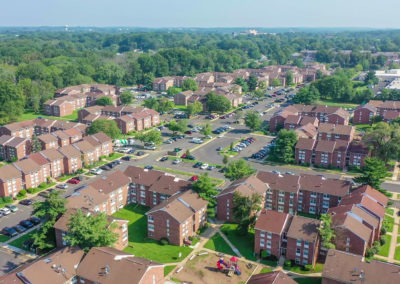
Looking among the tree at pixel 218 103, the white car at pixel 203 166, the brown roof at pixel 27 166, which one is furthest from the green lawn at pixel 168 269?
the tree at pixel 218 103

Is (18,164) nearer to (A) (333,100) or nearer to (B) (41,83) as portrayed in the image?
(B) (41,83)

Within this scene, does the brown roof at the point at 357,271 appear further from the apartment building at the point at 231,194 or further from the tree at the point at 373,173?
the tree at the point at 373,173

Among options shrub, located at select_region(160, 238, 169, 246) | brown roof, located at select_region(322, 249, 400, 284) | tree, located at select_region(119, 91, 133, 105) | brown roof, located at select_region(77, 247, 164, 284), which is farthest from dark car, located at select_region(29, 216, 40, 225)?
tree, located at select_region(119, 91, 133, 105)

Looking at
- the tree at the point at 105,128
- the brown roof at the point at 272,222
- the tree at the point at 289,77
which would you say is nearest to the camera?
the brown roof at the point at 272,222

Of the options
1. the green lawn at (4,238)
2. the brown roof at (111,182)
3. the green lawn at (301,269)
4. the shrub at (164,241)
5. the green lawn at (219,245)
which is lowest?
the green lawn at (4,238)

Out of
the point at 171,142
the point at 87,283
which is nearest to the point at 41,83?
the point at 171,142

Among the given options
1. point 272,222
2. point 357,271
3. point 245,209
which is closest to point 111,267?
point 245,209

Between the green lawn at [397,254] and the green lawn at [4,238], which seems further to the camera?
the green lawn at [4,238]

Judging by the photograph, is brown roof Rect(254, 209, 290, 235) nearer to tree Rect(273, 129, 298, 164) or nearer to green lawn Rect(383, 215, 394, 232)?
green lawn Rect(383, 215, 394, 232)
